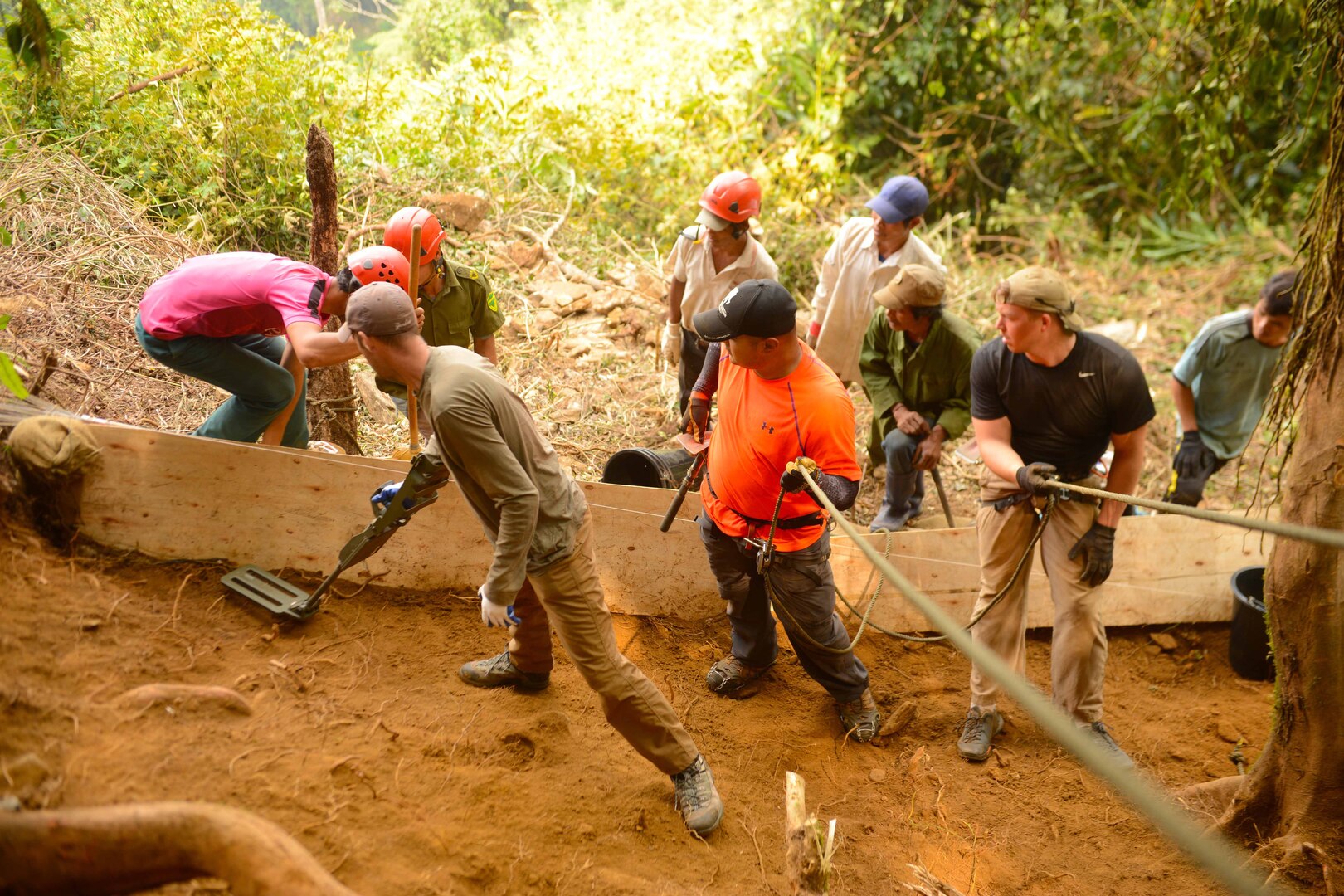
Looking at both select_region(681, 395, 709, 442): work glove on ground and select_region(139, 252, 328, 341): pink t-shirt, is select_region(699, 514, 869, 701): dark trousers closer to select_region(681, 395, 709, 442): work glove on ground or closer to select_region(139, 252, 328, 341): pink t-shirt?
select_region(681, 395, 709, 442): work glove on ground

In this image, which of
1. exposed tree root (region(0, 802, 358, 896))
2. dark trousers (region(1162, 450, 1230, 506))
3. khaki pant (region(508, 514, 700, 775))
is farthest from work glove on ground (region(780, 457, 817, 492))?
dark trousers (region(1162, 450, 1230, 506))

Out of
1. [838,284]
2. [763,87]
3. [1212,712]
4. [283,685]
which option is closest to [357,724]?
[283,685]

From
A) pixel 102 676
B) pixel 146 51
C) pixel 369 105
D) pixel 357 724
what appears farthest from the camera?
pixel 369 105

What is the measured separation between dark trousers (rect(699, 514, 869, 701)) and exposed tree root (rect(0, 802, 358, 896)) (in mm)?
2087

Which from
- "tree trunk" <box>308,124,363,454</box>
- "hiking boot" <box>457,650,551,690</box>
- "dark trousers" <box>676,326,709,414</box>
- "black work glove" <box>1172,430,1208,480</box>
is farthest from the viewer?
"dark trousers" <box>676,326,709,414</box>

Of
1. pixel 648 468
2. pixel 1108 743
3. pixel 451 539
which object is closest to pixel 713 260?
pixel 648 468

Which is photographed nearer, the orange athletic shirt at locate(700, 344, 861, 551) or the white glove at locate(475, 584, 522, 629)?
the white glove at locate(475, 584, 522, 629)

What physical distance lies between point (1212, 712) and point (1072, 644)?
1.40 metres

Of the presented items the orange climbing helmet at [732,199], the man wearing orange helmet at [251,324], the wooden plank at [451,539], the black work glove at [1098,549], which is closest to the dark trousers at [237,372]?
the man wearing orange helmet at [251,324]

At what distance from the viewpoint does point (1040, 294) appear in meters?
3.40

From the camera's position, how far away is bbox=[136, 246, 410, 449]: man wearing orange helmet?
3.80 metres

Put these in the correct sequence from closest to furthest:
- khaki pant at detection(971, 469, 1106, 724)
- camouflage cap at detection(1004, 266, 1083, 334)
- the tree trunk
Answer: camouflage cap at detection(1004, 266, 1083, 334), khaki pant at detection(971, 469, 1106, 724), the tree trunk

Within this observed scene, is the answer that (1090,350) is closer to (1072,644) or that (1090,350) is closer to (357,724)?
(1072,644)

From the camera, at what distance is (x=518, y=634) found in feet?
12.4
